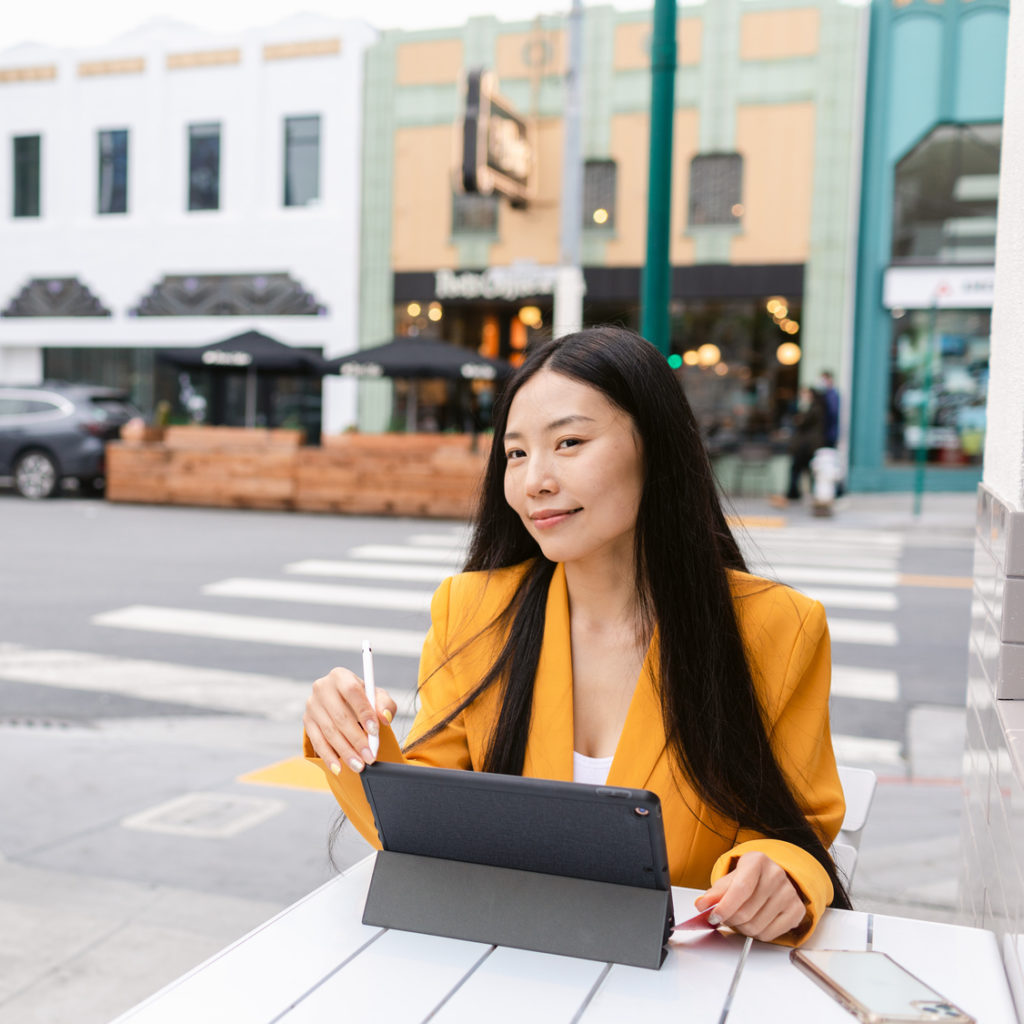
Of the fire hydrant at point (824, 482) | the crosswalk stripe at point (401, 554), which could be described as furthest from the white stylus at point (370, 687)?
the fire hydrant at point (824, 482)

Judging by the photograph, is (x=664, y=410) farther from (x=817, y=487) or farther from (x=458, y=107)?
(x=458, y=107)

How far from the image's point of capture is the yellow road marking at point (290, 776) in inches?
189

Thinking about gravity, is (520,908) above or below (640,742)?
below

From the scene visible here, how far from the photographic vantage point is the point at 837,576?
10602 millimetres


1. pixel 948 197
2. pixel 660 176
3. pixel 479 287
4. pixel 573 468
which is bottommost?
pixel 573 468

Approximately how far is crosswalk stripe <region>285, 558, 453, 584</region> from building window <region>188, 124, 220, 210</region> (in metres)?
14.3

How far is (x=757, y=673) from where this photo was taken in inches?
78.4

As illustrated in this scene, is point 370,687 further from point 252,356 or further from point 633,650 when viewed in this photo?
point 252,356

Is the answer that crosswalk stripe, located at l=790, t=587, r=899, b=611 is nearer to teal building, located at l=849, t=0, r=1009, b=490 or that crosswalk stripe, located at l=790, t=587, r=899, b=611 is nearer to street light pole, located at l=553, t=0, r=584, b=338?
street light pole, located at l=553, t=0, r=584, b=338

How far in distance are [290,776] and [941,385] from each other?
16.0 metres

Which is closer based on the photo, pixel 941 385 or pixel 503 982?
pixel 503 982

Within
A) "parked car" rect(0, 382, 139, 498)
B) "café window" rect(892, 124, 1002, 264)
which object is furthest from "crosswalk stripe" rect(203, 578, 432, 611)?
"café window" rect(892, 124, 1002, 264)

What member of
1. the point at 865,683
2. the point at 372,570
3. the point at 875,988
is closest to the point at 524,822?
the point at 875,988

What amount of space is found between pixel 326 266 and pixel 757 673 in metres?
21.0
